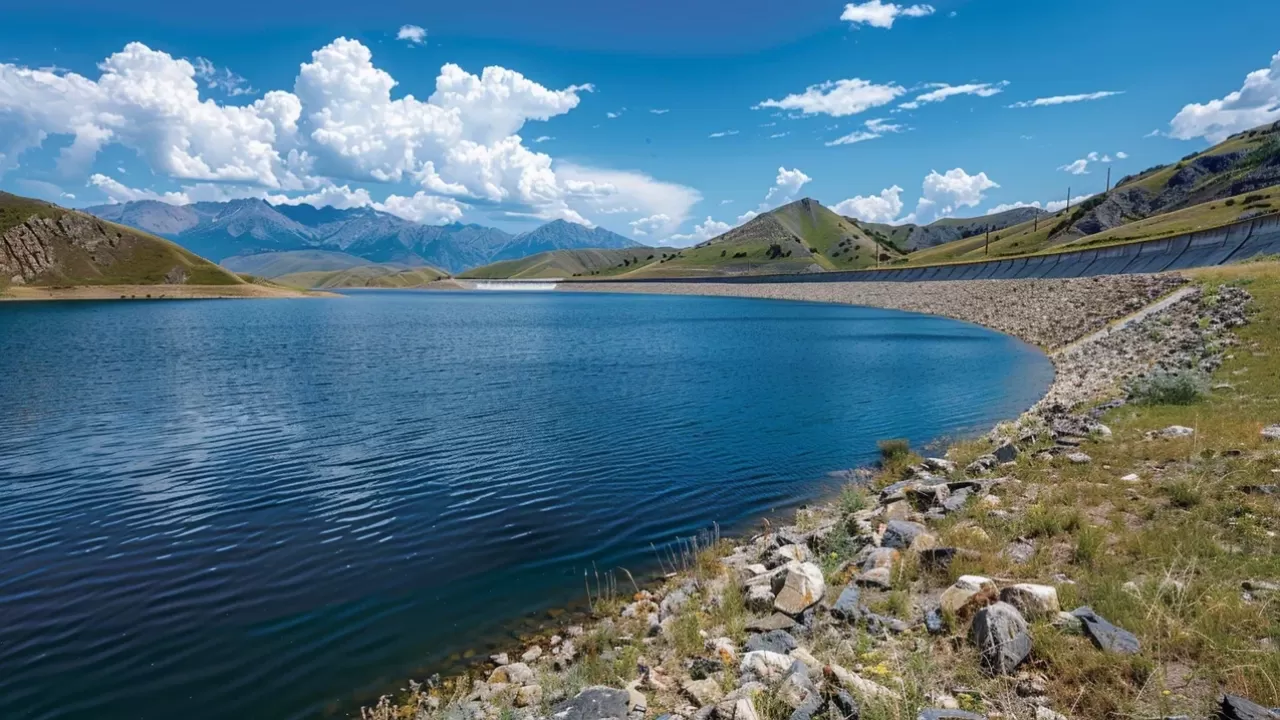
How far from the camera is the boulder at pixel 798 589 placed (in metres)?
9.88

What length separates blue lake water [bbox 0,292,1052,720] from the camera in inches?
475

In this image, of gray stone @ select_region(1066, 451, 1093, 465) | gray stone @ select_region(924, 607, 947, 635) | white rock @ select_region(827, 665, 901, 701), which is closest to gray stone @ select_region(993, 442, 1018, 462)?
gray stone @ select_region(1066, 451, 1093, 465)

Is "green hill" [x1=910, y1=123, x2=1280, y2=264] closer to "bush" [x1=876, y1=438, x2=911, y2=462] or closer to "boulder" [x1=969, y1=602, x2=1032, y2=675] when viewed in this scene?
"bush" [x1=876, y1=438, x2=911, y2=462]

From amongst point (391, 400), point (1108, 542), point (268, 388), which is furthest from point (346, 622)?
point (268, 388)

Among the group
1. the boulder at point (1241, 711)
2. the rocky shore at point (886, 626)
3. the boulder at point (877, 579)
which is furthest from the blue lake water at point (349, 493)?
the boulder at point (1241, 711)

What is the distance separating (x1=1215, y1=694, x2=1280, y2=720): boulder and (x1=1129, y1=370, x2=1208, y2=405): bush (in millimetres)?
16715

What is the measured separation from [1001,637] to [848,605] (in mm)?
2487

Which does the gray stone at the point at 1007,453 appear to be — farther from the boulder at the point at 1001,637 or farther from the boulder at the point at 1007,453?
the boulder at the point at 1001,637

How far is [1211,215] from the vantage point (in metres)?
126

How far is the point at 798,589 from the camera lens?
1010cm

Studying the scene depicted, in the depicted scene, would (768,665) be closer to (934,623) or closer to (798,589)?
(934,623)

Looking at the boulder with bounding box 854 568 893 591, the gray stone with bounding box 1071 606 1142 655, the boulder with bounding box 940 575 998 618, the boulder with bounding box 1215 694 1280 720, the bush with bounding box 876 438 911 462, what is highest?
the boulder with bounding box 1215 694 1280 720

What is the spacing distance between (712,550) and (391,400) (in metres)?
25.7

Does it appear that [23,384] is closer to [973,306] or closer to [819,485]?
[819,485]
